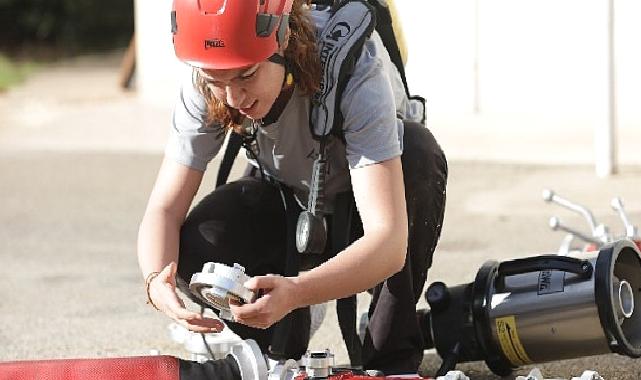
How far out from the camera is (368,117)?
349 centimetres

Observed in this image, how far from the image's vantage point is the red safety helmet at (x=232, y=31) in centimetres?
332

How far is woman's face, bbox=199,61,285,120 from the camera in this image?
3.37 meters

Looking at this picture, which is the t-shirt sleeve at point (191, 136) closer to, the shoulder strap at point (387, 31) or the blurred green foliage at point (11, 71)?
the shoulder strap at point (387, 31)

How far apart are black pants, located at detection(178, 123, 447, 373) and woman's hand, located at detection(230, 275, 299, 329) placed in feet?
2.07

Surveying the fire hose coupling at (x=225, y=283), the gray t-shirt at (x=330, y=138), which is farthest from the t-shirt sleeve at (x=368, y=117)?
the fire hose coupling at (x=225, y=283)

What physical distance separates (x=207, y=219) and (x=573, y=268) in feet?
3.27

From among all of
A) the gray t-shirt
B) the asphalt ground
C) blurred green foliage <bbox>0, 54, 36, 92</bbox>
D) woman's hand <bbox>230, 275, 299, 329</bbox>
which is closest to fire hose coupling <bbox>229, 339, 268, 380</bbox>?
woman's hand <bbox>230, 275, 299, 329</bbox>

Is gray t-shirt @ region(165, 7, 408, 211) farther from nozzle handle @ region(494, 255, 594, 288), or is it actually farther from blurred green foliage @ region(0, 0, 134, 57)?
blurred green foliage @ region(0, 0, 134, 57)

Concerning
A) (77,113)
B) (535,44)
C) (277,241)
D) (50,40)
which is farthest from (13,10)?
(277,241)

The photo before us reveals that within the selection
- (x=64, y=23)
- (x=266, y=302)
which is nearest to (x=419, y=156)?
(x=266, y=302)

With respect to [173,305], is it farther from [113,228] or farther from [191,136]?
[113,228]

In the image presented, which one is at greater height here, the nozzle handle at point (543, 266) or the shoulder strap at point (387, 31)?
the shoulder strap at point (387, 31)

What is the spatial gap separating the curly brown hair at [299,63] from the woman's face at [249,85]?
0.15ft

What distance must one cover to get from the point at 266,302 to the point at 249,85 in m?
0.57
